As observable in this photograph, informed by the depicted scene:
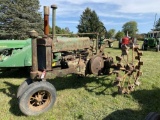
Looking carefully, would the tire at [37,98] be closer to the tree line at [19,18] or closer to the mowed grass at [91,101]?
the mowed grass at [91,101]

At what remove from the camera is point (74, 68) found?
17.2 feet

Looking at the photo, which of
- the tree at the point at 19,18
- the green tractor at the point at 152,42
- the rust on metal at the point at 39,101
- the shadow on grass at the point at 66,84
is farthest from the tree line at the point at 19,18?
the rust on metal at the point at 39,101

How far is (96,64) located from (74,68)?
63 centimetres

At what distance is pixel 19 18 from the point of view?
31.2 meters

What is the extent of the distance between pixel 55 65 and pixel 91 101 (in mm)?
1261

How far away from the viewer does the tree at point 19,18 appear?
100ft

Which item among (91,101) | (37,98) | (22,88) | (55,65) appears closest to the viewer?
(37,98)

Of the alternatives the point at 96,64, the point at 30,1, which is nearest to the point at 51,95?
the point at 96,64

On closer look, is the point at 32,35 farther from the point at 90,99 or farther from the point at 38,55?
the point at 90,99

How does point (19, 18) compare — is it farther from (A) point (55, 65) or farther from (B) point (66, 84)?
(A) point (55, 65)

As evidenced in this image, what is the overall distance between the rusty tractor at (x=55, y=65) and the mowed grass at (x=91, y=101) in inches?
11.2

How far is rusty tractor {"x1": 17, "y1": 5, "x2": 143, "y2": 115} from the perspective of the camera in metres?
4.38

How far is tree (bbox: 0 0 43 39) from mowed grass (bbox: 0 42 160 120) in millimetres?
24842

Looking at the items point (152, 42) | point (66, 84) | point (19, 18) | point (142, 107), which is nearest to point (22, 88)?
point (66, 84)
